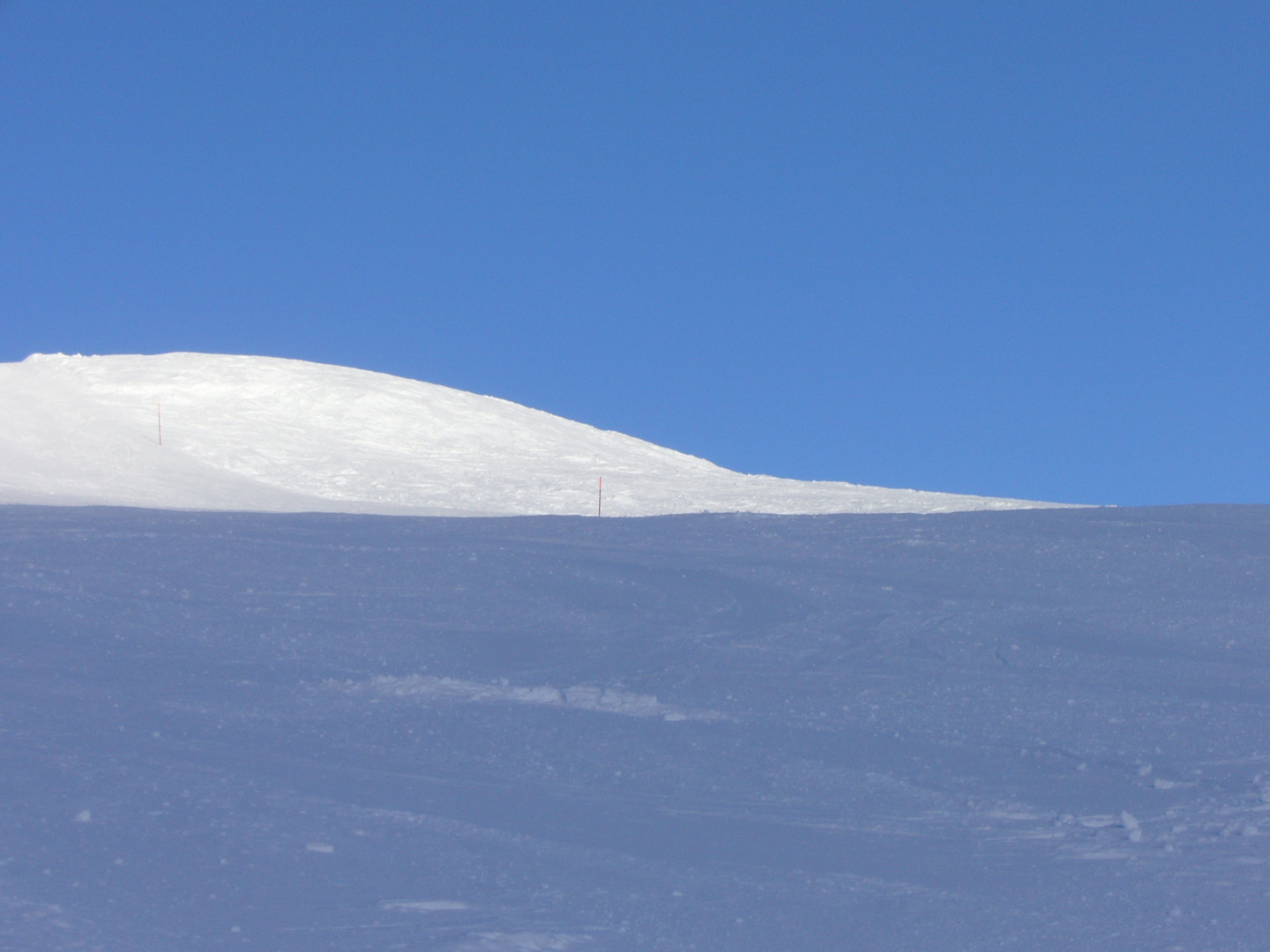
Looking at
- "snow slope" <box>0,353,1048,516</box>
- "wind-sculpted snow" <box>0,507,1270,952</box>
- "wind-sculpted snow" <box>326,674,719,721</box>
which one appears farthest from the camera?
"snow slope" <box>0,353,1048,516</box>

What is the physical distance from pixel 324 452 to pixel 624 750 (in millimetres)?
20547

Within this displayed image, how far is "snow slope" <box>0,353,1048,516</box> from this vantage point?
1977 centimetres

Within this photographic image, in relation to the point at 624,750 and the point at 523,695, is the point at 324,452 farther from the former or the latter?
the point at 624,750

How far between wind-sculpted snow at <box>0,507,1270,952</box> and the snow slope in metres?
8.99

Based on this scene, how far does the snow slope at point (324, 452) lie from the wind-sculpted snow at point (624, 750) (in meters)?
8.99

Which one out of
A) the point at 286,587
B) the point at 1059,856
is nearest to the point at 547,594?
the point at 286,587

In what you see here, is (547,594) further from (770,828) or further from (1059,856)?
(1059,856)

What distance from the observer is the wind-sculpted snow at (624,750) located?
3.89 meters

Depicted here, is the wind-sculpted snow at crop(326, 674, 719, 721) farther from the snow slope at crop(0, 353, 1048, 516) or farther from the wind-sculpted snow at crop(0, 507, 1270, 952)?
the snow slope at crop(0, 353, 1048, 516)

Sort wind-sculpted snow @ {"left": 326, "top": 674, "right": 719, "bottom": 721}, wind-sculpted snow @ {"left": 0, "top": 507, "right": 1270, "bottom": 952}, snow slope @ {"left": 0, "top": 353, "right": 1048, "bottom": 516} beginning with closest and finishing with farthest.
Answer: wind-sculpted snow @ {"left": 0, "top": 507, "right": 1270, "bottom": 952}, wind-sculpted snow @ {"left": 326, "top": 674, "right": 719, "bottom": 721}, snow slope @ {"left": 0, "top": 353, "right": 1048, "bottom": 516}

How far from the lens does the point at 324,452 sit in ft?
81.8

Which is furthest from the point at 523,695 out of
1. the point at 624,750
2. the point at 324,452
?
the point at 324,452

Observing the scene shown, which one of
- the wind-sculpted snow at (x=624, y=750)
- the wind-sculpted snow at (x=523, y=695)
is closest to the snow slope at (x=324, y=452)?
the wind-sculpted snow at (x=624, y=750)

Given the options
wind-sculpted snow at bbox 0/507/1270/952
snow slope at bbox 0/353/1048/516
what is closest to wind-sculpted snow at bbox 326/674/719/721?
wind-sculpted snow at bbox 0/507/1270/952
